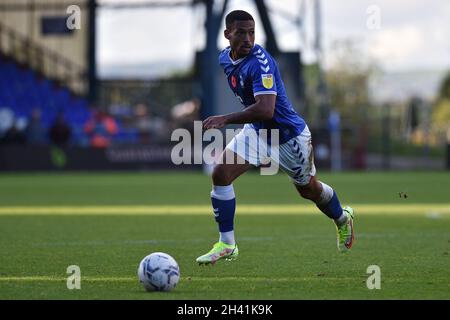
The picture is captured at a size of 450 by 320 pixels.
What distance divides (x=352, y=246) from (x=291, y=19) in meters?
27.6

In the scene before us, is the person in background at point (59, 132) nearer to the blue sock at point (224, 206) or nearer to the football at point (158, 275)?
the blue sock at point (224, 206)

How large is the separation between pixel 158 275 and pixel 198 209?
33.9 feet

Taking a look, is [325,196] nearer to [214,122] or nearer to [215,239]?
[214,122]

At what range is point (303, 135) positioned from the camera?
34.3 feet

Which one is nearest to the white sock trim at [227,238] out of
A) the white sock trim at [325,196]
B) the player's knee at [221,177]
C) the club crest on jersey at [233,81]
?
the player's knee at [221,177]

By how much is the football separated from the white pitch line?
30.1ft

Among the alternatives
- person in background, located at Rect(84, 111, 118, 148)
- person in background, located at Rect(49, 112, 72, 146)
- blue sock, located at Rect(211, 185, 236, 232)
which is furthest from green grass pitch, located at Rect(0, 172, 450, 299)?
person in background, located at Rect(84, 111, 118, 148)

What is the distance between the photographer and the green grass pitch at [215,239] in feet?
27.9

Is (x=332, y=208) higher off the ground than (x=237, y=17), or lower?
lower

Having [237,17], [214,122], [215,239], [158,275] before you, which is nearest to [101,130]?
[215,239]

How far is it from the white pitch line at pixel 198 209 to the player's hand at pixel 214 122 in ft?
26.3

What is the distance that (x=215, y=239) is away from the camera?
13.1 meters

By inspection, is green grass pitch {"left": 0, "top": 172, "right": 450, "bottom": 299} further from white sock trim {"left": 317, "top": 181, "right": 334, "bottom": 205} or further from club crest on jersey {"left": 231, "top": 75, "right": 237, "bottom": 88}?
club crest on jersey {"left": 231, "top": 75, "right": 237, "bottom": 88}
